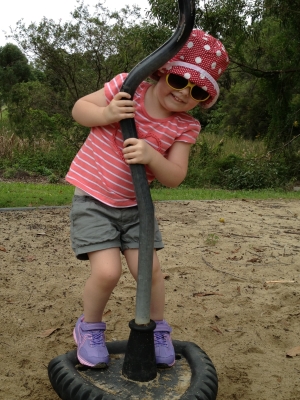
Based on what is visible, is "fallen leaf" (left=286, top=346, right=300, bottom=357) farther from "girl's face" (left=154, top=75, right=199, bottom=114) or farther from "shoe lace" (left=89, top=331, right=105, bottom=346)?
"girl's face" (left=154, top=75, right=199, bottom=114)

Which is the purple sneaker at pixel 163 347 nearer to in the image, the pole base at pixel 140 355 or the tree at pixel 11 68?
the pole base at pixel 140 355

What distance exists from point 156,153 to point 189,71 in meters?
0.32

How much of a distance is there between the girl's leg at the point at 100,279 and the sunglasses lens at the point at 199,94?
638mm

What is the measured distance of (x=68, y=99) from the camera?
16.4 meters

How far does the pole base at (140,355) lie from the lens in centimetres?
172

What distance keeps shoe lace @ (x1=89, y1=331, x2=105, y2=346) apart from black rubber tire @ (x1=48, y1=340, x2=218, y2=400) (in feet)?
0.28

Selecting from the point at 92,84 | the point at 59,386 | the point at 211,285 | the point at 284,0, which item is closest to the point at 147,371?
the point at 59,386

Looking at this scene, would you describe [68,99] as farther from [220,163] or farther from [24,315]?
[24,315]

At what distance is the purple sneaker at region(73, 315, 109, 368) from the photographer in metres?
1.84

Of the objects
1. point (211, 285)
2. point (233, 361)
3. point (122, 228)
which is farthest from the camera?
point (211, 285)

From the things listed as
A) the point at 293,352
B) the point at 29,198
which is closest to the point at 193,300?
the point at 293,352

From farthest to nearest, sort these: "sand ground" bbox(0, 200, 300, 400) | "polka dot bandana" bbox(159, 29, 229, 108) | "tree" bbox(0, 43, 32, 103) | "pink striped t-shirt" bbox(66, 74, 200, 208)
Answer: "tree" bbox(0, 43, 32, 103), "sand ground" bbox(0, 200, 300, 400), "pink striped t-shirt" bbox(66, 74, 200, 208), "polka dot bandana" bbox(159, 29, 229, 108)

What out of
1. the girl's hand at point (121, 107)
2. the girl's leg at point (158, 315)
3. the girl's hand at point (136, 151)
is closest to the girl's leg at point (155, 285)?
the girl's leg at point (158, 315)

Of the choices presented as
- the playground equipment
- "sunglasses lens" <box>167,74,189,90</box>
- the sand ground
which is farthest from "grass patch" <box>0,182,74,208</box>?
"sunglasses lens" <box>167,74,189,90</box>
